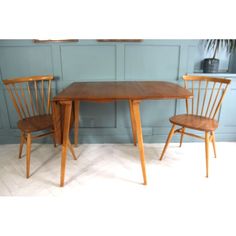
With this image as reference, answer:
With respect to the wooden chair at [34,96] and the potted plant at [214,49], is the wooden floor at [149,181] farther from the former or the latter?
the potted plant at [214,49]

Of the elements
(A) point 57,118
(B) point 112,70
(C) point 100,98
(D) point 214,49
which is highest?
(D) point 214,49

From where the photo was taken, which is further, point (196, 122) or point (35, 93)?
point (35, 93)

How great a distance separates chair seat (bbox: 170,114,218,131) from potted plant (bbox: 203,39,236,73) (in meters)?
0.69

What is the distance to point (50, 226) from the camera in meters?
0.48

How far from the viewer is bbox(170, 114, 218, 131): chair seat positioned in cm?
175

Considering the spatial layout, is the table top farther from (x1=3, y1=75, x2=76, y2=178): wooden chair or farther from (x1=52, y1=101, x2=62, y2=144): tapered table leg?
(x1=3, y1=75, x2=76, y2=178): wooden chair

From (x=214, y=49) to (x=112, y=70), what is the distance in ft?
4.17

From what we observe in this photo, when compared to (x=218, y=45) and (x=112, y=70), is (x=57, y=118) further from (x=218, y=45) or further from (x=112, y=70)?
(x=218, y=45)

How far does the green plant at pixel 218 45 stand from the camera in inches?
84.8

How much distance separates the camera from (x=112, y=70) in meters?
2.20

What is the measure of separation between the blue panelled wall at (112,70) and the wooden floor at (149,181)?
20cm

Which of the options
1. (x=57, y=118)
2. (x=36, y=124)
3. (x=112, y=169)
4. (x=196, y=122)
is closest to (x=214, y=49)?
(x=196, y=122)

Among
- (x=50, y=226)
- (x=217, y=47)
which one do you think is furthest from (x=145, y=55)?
(x=50, y=226)
